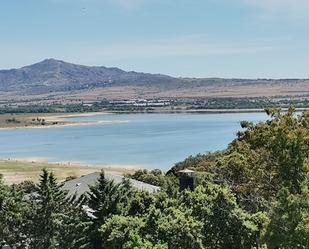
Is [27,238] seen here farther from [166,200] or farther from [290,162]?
[290,162]

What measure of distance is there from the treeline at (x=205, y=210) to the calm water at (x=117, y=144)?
53996mm

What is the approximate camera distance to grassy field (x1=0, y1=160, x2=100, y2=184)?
263 ft

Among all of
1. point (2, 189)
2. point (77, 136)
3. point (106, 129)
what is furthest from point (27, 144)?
point (2, 189)

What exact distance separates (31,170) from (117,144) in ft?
122

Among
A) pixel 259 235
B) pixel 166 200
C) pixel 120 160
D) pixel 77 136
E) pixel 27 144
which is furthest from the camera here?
pixel 77 136

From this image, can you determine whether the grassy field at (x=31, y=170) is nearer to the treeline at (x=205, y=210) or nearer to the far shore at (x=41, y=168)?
the far shore at (x=41, y=168)

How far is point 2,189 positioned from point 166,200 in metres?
9.12

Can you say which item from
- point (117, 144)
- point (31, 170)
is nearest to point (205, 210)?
point (31, 170)

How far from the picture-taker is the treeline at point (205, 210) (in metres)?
19.8

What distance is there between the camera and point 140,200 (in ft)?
80.3

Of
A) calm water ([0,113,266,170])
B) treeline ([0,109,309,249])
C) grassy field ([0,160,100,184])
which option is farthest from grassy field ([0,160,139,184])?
treeline ([0,109,309,249])

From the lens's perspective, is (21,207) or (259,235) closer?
(259,235)

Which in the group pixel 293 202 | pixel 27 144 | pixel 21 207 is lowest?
pixel 27 144

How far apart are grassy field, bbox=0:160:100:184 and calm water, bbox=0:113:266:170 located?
6776mm
